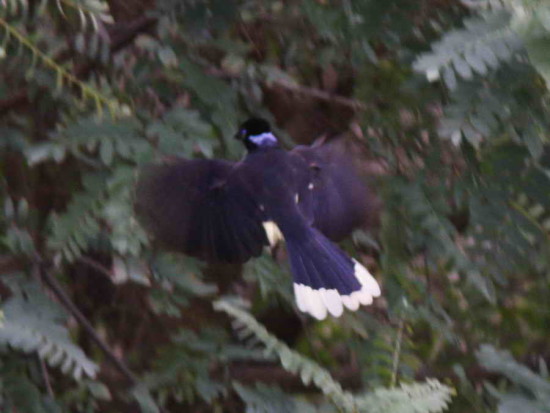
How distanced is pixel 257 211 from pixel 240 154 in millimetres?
156

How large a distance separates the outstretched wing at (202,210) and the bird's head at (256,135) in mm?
53

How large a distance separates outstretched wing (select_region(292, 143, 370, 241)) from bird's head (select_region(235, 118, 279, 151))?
3.2 inches

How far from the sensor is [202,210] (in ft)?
5.89

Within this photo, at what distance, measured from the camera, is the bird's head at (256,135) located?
5.86 feet

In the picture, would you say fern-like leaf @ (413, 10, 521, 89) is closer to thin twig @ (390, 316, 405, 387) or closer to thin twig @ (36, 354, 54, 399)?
thin twig @ (390, 316, 405, 387)

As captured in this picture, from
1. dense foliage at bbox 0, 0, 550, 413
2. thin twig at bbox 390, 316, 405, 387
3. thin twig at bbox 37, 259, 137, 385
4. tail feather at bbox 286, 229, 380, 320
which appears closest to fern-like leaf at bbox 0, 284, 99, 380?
dense foliage at bbox 0, 0, 550, 413

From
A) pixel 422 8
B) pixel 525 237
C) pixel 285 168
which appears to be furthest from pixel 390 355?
pixel 422 8

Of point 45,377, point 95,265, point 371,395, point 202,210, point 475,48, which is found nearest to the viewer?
point 475,48

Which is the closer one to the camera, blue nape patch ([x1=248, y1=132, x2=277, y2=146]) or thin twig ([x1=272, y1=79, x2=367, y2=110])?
blue nape patch ([x1=248, y1=132, x2=277, y2=146])

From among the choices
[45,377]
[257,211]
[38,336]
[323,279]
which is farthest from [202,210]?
[45,377]

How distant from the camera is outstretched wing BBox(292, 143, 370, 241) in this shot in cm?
187

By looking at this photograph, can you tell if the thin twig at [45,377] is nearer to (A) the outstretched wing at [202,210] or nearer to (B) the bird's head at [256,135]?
(A) the outstretched wing at [202,210]

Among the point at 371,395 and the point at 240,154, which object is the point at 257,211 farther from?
the point at 371,395

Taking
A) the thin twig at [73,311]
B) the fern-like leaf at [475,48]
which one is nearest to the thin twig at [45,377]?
the thin twig at [73,311]
